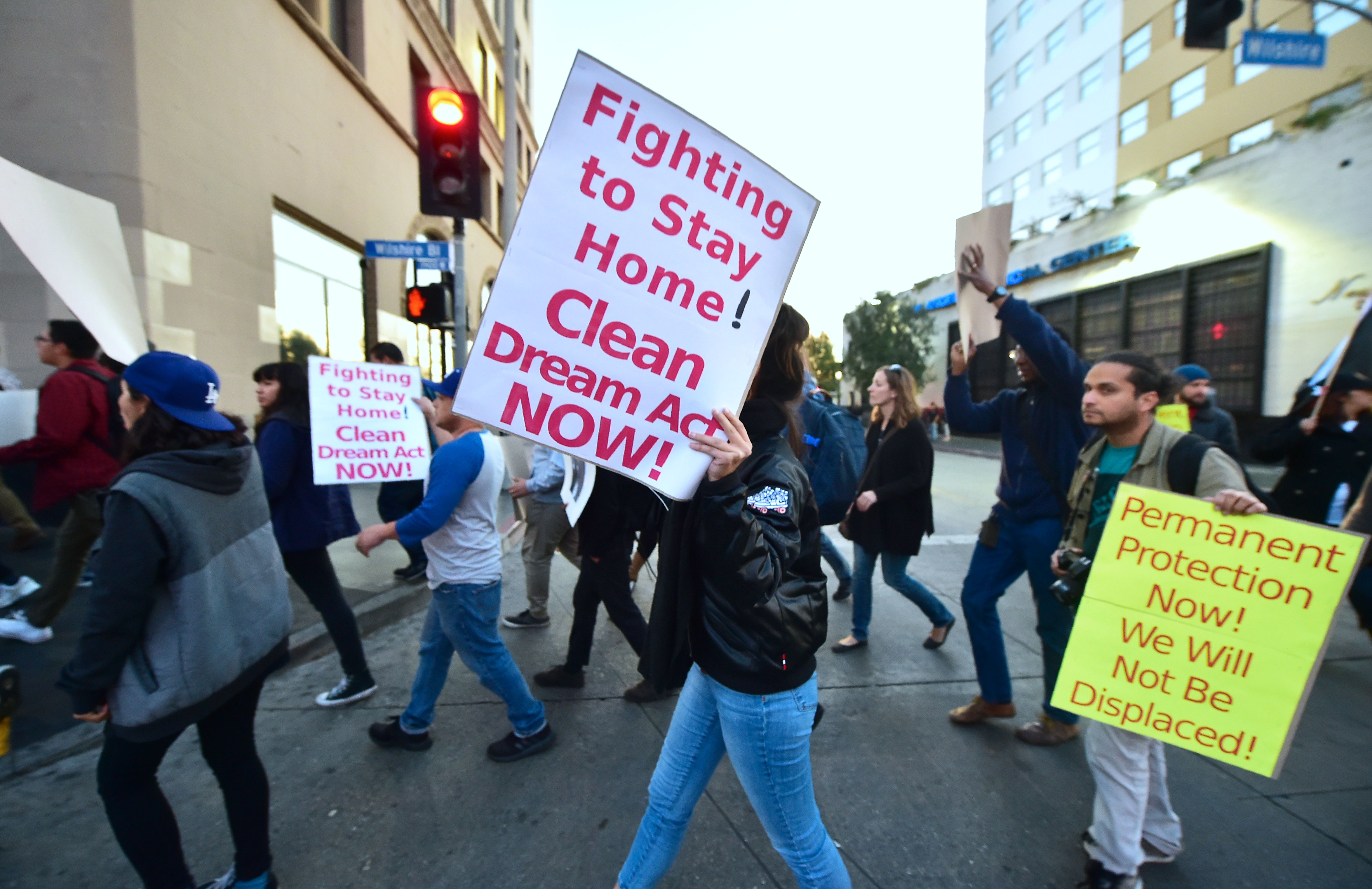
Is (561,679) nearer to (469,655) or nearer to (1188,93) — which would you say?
(469,655)

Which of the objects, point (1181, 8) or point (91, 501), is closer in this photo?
point (91, 501)

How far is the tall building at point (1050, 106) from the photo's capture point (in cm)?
2628

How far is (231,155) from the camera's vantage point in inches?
295

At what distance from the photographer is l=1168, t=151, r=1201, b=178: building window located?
866 inches

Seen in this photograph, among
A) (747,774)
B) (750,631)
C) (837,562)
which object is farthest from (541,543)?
(750,631)

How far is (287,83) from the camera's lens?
8.45 metres

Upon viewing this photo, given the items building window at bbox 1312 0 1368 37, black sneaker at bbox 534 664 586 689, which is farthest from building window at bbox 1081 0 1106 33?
black sneaker at bbox 534 664 586 689

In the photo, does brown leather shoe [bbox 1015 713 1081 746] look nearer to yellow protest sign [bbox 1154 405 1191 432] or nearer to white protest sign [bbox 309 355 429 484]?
yellow protest sign [bbox 1154 405 1191 432]

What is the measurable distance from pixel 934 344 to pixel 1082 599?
1234 inches

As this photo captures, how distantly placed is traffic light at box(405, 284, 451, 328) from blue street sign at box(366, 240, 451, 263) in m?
0.29

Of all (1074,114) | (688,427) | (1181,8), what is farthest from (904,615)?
(1074,114)

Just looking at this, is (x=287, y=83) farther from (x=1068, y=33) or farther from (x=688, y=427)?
(x=1068, y=33)

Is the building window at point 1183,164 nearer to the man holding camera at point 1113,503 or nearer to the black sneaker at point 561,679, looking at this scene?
the man holding camera at point 1113,503

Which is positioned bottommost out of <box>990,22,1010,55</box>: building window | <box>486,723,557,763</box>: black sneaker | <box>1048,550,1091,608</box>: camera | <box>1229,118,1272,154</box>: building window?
<box>486,723,557,763</box>: black sneaker
